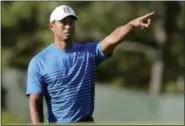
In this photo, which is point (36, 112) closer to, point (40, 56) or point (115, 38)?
point (40, 56)

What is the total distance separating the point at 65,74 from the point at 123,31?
1.70ft

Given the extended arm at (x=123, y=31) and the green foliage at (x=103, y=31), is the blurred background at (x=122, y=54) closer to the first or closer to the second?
the green foliage at (x=103, y=31)

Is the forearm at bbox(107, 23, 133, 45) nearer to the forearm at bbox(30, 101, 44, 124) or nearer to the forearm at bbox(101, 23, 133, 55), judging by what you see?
the forearm at bbox(101, 23, 133, 55)

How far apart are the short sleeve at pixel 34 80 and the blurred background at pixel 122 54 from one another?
1751cm

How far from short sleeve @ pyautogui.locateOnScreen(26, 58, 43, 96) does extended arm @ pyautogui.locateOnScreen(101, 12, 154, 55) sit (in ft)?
1.70

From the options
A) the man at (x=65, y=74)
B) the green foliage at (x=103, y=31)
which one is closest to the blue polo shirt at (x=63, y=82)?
the man at (x=65, y=74)

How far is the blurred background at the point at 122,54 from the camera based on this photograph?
23844 mm

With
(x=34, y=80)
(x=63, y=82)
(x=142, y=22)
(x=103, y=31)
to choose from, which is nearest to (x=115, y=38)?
(x=142, y=22)

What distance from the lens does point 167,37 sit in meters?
28.7

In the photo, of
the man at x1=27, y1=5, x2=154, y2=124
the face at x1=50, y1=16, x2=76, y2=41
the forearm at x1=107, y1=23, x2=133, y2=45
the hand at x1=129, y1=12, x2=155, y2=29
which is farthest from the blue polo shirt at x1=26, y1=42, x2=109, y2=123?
the hand at x1=129, y1=12, x2=155, y2=29

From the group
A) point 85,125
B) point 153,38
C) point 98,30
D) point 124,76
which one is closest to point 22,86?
point 98,30

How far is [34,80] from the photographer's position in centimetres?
524

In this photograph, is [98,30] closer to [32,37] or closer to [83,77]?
[32,37]

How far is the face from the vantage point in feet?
17.2
